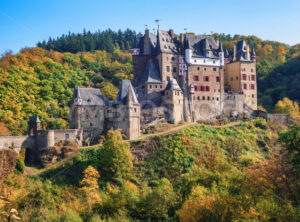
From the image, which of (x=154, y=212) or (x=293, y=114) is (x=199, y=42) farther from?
(x=154, y=212)

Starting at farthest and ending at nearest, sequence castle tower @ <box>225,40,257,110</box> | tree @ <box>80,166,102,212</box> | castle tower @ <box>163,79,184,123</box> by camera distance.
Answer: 1. castle tower @ <box>225,40,257,110</box>
2. castle tower @ <box>163,79,184,123</box>
3. tree @ <box>80,166,102,212</box>

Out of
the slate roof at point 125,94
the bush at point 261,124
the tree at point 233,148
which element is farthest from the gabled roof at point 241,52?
the slate roof at point 125,94

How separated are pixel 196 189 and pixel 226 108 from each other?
32953 mm

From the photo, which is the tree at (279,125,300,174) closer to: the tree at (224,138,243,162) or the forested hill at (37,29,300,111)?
the tree at (224,138,243,162)

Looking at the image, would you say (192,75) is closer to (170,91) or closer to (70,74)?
(170,91)

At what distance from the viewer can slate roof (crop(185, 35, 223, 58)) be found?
186 feet

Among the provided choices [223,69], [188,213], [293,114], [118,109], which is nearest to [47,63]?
[118,109]

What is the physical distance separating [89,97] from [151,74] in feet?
39.2

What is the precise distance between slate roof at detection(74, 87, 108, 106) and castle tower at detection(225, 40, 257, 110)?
83.4ft

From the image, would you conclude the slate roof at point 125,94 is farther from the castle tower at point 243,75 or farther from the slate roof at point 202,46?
the castle tower at point 243,75

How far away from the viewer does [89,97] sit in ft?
149

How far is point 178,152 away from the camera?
134ft

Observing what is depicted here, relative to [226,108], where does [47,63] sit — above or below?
above

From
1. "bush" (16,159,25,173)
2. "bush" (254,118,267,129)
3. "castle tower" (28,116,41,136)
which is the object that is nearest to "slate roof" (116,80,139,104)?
"castle tower" (28,116,41,136)
